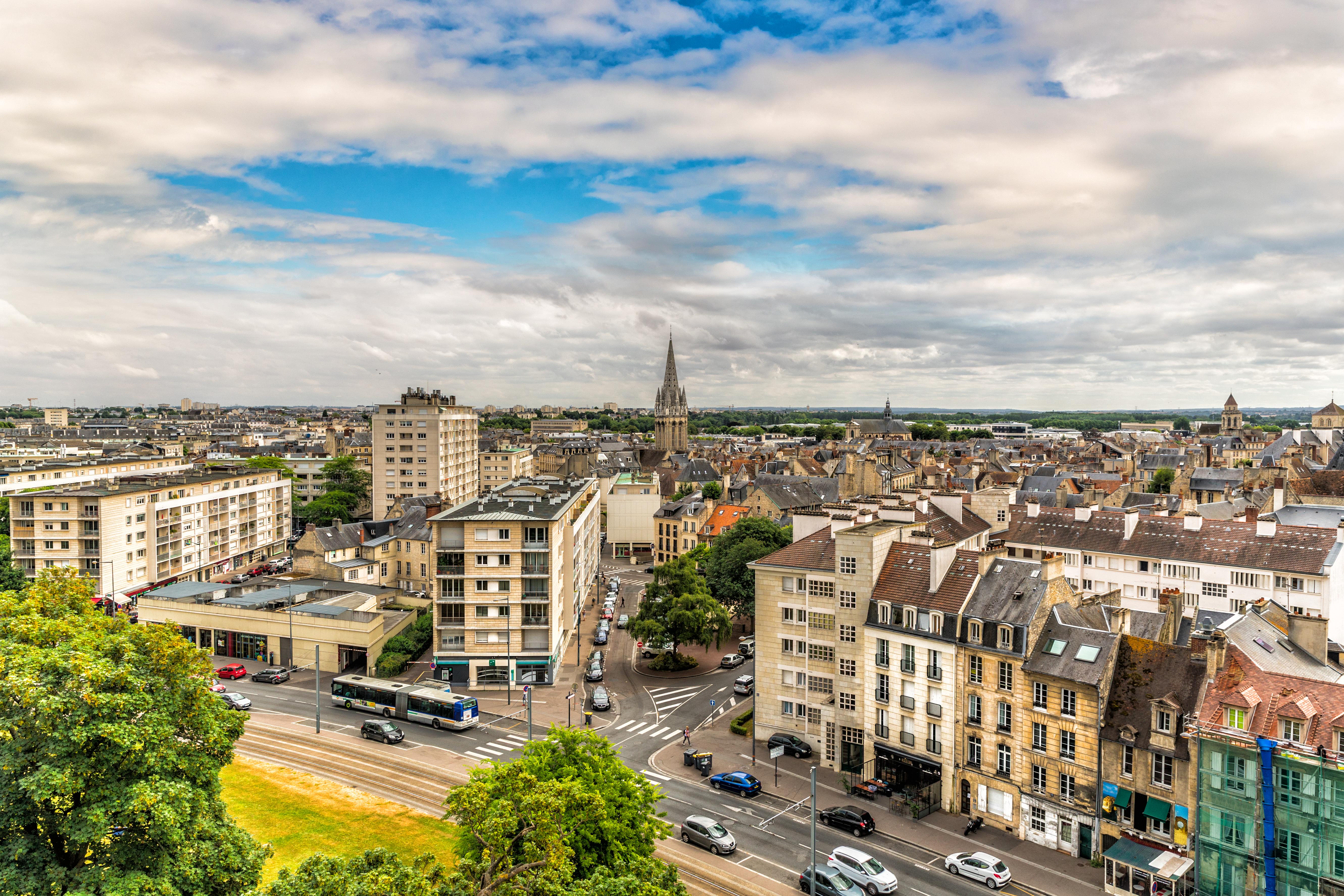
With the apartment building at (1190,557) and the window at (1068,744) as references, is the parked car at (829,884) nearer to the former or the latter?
the window at (1068,744)

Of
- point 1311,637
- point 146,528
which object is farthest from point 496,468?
point 1311,637

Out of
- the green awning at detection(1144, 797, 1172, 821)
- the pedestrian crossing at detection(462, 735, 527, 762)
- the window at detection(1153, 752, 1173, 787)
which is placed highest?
the window at detection(1153, 752, 1173, 787)

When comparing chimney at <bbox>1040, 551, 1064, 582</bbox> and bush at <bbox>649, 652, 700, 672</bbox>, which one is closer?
chimney at <bbox>1040, 551, 1064, 582</bbox>

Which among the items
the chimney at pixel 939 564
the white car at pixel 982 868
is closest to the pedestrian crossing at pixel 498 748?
the white car at pixel 982 868

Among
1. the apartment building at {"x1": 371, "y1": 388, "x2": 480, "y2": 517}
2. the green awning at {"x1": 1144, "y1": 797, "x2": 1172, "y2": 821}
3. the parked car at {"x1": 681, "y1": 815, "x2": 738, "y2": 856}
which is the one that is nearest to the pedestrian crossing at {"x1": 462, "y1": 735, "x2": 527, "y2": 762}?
the parked car at {"x1": 681, "y1": 815, "x2": 738, "y2": 856}

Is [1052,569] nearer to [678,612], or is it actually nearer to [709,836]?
[709,836]

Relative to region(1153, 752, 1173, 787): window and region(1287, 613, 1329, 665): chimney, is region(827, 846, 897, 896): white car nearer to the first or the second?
region(1153, 752, 1173, 787): window

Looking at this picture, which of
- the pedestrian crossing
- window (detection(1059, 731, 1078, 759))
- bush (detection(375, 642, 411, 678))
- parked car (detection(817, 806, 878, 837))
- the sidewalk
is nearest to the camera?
the sidewalk
